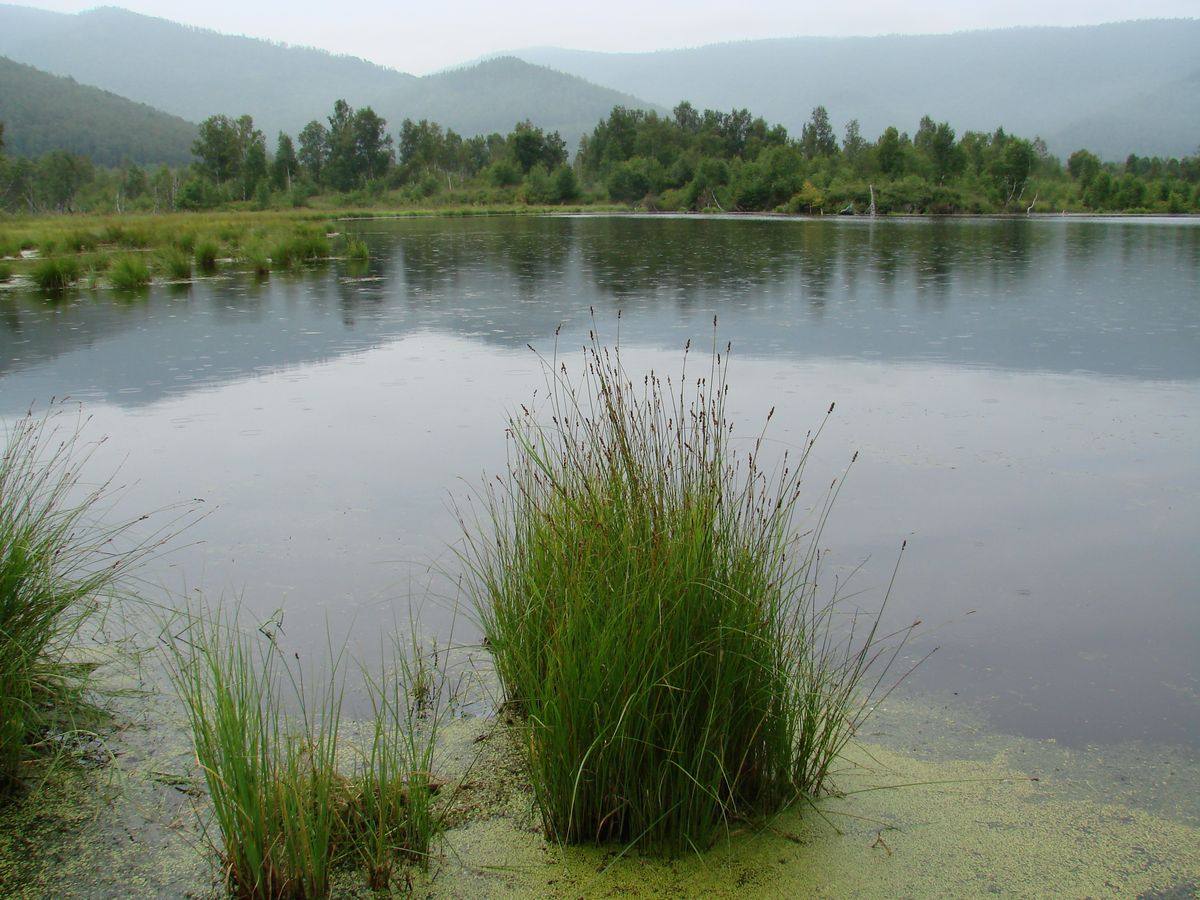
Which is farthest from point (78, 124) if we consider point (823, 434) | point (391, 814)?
point (391, 814)

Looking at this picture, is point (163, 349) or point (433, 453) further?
point (163, 349)

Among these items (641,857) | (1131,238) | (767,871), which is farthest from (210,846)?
(1131,238)

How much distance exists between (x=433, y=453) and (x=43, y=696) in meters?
2.70

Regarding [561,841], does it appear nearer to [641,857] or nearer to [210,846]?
[641,857]

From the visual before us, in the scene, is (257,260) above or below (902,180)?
below

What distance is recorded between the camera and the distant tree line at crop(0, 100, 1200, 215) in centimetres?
5000

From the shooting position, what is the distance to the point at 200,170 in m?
65.9

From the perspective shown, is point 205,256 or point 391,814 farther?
point 205,256

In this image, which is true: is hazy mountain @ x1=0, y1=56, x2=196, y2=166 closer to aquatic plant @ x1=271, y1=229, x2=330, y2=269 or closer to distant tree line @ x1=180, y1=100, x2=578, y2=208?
distant tree line @ x1=180, y1=100, x2=578, y2=208

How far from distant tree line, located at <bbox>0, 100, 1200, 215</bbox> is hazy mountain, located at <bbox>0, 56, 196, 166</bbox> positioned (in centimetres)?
3432

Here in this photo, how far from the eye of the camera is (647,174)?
69.9 meters

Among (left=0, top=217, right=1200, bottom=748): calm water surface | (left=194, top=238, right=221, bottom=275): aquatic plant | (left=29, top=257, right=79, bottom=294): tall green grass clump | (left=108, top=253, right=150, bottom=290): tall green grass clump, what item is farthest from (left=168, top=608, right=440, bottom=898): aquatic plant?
(left=194, top=238, right=221, bottom=275): aquatic plant

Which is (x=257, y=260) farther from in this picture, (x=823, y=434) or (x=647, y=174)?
(x=647, y=174)

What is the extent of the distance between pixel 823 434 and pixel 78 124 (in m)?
131
